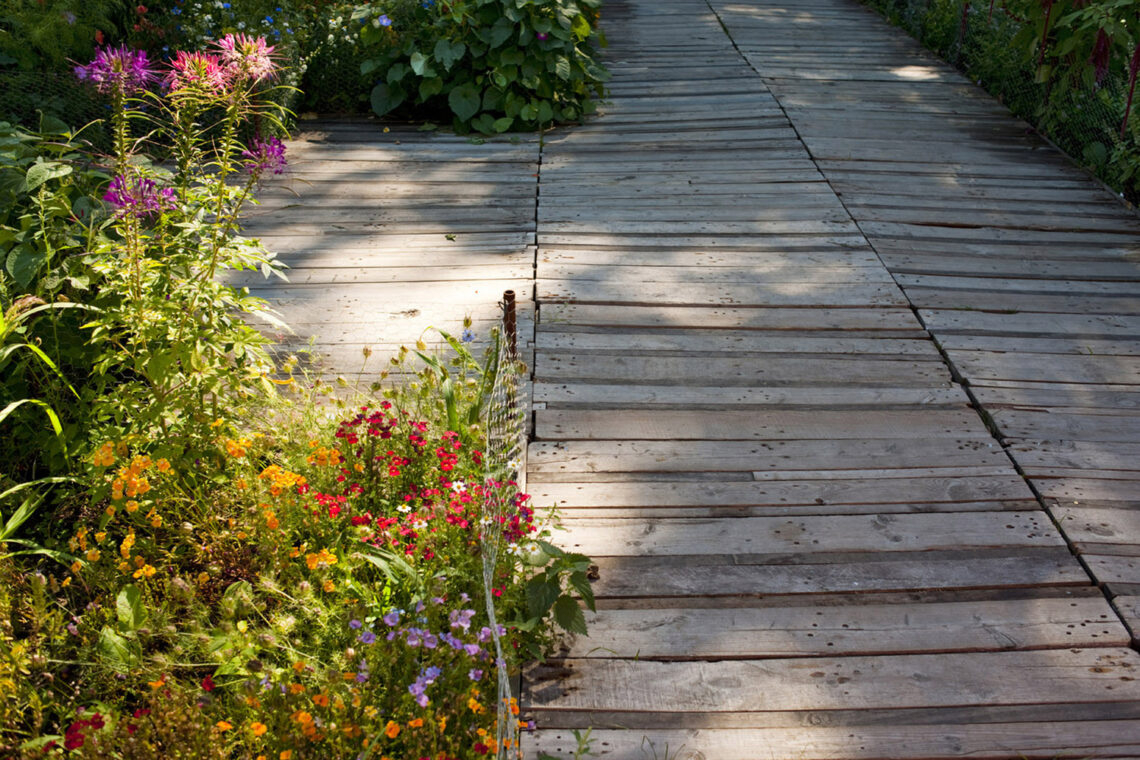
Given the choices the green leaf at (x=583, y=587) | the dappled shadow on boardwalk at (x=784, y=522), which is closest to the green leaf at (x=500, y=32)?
the dappled shadow on boardwalk at (x=784, y=522)

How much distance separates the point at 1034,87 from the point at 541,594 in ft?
16.5

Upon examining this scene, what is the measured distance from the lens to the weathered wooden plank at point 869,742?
1.97m

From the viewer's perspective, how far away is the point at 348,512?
8.00ft

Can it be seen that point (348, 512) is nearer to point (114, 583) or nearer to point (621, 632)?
point (114, 583)

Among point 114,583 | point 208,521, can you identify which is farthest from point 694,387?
point 114,583

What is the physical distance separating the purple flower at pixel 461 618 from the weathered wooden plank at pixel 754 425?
0.96 metres

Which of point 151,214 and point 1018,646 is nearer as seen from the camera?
point 1018,646

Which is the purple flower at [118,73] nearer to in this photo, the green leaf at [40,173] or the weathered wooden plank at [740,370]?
the green leaf at [40,173]

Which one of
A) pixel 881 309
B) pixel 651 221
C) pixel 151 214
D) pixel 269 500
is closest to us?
pixel 269 500

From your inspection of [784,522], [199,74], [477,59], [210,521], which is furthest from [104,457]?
[477,59]

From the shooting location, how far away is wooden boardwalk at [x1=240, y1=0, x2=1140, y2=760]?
212 cm

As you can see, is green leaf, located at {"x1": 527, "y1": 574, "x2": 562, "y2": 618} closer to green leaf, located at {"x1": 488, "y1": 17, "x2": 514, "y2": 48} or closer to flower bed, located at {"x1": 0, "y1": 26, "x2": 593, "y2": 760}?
flower bed, located at {"x1": 0, "y1": 26, "x2": 593, "y2": 760}

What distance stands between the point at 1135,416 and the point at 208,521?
9.29ft

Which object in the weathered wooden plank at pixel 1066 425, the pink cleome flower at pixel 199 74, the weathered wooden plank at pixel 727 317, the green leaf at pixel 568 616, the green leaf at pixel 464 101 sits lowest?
the green leaf at pixel 568 616
